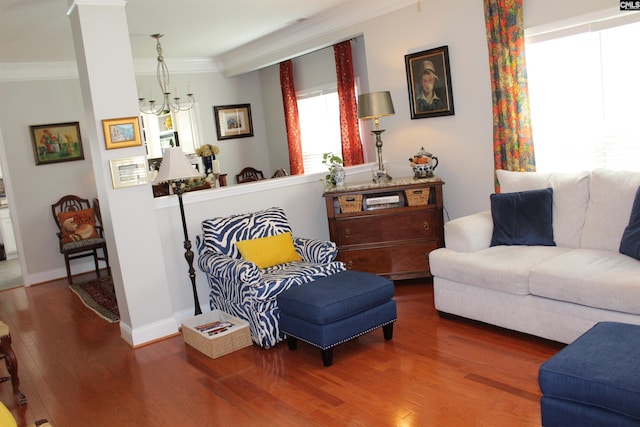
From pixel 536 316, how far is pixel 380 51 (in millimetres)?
3293

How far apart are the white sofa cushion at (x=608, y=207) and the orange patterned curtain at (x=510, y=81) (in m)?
0.86

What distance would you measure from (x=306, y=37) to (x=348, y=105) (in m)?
0.95

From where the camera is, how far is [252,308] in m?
3.80

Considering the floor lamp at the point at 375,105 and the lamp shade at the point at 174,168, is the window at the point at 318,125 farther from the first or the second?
the lamp shade at the point at 174,168

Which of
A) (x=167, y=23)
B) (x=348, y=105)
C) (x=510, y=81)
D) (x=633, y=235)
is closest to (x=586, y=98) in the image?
(x=510, y=81)

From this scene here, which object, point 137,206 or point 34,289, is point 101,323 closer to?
point 137,206

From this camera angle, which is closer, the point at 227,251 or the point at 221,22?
the point at 227,251

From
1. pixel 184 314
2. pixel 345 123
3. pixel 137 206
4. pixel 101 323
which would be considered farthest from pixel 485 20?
pixel 101 323

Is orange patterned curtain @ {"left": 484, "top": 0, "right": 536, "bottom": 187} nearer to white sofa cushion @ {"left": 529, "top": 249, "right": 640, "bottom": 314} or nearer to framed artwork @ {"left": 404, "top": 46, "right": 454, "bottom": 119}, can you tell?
framed artwork @ {"left": 404, "top": 46, "right": 454, "bottom": 119}

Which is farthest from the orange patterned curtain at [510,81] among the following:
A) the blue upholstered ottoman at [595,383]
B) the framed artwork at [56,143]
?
the framed artwork at [56,143]

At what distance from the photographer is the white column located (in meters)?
3.99

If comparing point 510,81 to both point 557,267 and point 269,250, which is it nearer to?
point 557,267

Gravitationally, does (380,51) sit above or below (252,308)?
above

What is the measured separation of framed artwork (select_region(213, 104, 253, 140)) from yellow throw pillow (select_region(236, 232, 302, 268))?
4475 mm
